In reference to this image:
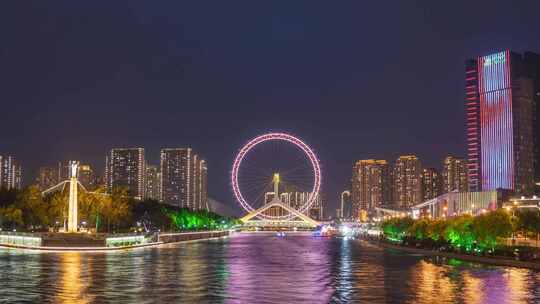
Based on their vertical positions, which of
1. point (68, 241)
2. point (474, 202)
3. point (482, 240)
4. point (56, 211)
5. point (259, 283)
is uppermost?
point (474, 202)

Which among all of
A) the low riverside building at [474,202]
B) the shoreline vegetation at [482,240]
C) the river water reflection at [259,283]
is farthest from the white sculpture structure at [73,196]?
the low riverside building at [474,202]

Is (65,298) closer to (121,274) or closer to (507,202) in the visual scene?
(121,274)

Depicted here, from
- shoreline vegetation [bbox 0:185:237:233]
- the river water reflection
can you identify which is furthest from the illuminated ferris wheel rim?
the river water reflection

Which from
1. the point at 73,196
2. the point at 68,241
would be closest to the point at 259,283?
the point at 68,241

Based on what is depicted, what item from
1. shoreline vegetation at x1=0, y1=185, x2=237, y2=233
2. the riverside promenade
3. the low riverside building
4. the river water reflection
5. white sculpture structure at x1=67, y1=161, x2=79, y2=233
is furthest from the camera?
the low riverside building

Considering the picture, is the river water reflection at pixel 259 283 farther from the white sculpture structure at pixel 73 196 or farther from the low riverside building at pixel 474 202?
the low riverside building at pixel 474 202

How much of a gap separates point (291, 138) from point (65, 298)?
9806 centimetres

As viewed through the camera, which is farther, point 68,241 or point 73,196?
point 73,196

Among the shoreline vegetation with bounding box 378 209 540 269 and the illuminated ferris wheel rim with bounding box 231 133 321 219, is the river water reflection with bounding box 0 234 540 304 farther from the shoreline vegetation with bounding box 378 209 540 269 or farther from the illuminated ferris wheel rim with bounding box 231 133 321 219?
the illuminated ferris wheel rim with bounding box 231 133 321 219

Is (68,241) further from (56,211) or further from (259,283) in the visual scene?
(259,283)

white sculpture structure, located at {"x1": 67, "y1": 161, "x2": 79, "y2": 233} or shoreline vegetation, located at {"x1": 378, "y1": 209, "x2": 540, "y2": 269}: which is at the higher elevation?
white sculpture structure, located at {"x1": 67, "y1": 161, "x2": 79, "y2": 233}

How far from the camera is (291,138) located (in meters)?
123

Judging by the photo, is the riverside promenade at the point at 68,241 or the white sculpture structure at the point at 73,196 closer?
the riverside promenade at the point at 68,241

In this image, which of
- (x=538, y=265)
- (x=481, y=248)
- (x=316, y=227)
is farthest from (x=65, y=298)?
(x=316, y=227)
